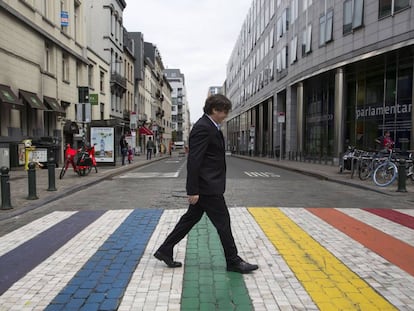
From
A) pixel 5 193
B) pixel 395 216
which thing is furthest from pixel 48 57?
pixel 395 216

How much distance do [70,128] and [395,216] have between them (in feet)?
65.5


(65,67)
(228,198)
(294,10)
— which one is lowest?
(228,198)

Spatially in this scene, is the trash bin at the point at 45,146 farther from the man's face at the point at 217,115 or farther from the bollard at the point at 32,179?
the man's face at the point at 217,115

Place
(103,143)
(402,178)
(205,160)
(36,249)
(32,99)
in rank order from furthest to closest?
(103,143) < (32,99) < (402,178) < (36,249) < (205,160)

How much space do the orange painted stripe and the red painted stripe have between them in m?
0.72

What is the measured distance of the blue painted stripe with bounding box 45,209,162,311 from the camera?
3.51 metres

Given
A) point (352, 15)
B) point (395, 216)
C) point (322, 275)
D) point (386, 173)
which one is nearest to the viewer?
point (322, 275)

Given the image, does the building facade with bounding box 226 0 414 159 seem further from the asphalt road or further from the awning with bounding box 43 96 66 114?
the awning with bounding box 43 96 66 114

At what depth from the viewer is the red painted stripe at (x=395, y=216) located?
7008 millimetres

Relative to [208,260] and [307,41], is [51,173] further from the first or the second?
[307,41]

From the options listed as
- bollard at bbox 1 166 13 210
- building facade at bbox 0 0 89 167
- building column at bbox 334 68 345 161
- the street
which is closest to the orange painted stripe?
the street

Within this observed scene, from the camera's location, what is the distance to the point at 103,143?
21656 millimetres

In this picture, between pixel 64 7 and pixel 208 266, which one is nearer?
pixel 208 266

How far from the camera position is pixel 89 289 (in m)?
3.83
